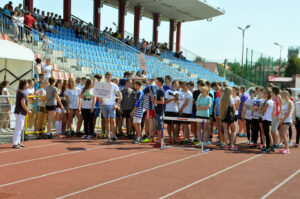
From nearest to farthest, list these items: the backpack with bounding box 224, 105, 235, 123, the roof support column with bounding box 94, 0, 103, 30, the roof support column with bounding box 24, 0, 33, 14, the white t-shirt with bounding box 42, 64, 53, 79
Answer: the backpack with bounding box 224, 105, 235, 123 < the white t-shirt with bounding box 42, 64, 53, 79 < the roof support column with bounding box 24, 0, 33, 14 < the roof support column with bounding box 94, 0, 103, 30

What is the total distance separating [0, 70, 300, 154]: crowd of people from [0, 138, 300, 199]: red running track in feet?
2.83

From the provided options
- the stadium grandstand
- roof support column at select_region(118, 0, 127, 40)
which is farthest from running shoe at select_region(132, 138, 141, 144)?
→ roof support column at select_region(118, 0, 127, 40)

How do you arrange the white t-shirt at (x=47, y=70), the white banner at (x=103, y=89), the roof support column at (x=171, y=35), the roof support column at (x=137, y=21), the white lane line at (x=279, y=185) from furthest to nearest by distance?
the roof support column at (x=171, y=35), the roof support column at (x=137, y=21), the white t-shirt at (x=47, y=70), the white banner at (x=103, y=89), the white lane line at (x=279, y=185)

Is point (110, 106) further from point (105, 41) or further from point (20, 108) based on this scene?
point (105, 41)

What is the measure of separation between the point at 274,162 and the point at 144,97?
417 centimetres

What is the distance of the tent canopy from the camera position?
12516 mm

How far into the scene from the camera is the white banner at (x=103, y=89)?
1115 cm

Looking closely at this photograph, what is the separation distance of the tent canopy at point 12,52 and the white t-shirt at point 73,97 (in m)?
2.15

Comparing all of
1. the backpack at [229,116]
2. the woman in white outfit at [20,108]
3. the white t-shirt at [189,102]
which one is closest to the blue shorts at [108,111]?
the white t-shirt at [189,102]

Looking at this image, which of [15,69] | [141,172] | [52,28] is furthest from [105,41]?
[141,172]

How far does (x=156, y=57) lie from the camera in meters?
32.2

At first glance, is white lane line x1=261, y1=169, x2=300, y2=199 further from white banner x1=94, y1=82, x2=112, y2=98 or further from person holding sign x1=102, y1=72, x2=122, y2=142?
white banner x1=94, y1=82, x2=112, y2=98

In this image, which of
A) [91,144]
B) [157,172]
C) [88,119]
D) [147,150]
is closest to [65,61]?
[88,119]

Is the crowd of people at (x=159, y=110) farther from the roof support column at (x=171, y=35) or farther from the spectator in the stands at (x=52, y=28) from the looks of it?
the roof support column at (x=171, y=35)
